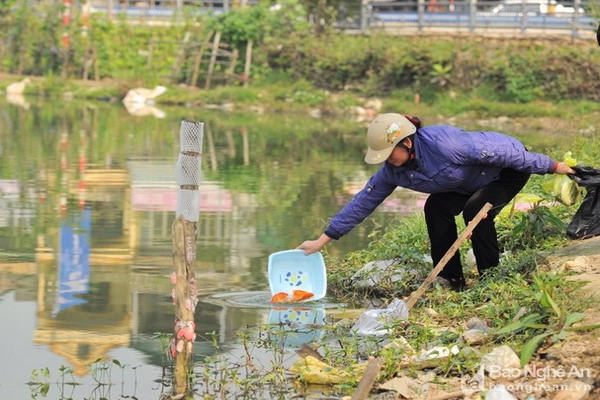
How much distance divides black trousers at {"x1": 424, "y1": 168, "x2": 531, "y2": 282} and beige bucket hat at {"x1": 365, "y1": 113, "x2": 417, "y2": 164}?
75cm

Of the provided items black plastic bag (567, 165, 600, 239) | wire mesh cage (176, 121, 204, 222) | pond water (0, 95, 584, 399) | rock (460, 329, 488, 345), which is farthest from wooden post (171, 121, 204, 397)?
black plastic bag (567, 165, 600, 239)

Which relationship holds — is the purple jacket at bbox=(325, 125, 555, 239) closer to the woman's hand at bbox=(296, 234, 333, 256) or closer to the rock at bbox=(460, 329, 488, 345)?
the woman's hand at bbox=(296, 234, 333, 256)

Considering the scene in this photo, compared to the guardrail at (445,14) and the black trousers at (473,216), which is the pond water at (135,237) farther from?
the guardrail at (445,14)

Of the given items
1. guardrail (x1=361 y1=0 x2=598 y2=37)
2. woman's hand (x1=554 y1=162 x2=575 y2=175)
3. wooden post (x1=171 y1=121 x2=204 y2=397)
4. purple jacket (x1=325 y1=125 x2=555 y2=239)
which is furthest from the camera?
guardrail (x1=361 y1=0 x2=598 y2=37)

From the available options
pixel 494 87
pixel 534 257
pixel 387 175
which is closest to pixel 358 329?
pixel 387 175

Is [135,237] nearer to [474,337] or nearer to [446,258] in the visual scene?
[446,258]

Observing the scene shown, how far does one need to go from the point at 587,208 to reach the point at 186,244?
9.94 feet

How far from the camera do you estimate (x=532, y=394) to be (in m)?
6.04

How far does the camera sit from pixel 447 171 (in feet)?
26.2

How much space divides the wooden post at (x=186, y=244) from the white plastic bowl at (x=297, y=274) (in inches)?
67.1

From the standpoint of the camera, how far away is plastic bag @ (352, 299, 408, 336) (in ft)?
24.8

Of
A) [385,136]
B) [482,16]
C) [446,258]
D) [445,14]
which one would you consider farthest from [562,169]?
[445,14]

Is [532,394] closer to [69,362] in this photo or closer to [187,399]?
[187,399]

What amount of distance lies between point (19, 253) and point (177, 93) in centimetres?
2310
